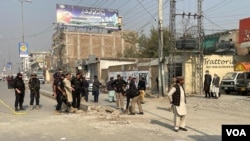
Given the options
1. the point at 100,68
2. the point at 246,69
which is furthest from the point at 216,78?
the point at 100,68

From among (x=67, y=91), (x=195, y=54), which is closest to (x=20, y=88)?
(x=67, y=91)

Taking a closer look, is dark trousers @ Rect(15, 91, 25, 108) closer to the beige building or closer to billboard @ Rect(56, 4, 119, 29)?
billboard @ Rect(56, 4, 119, 29)

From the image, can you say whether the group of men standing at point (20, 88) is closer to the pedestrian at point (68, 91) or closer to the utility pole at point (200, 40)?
the pedestrian at point (68, 91)

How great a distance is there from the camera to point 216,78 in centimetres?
2564

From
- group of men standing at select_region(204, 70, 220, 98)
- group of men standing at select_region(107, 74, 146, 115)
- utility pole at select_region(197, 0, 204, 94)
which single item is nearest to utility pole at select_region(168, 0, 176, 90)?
utility pole at select_region(197, 0, 204, 94)

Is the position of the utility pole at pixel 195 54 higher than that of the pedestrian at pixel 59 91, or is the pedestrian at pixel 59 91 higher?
the utility pole at pixel 195 54

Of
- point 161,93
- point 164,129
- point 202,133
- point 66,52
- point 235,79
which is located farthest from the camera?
point 66,52

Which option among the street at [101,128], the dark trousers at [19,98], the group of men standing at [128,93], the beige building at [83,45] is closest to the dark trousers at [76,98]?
the street at [101,128]

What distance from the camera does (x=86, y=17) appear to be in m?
70.5

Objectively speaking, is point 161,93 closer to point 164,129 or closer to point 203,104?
point 203,104

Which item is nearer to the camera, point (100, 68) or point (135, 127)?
point (135, 127)

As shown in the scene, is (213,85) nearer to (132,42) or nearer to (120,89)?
(120,89)

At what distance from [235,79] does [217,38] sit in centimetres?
1776

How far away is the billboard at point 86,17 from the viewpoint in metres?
67.5
